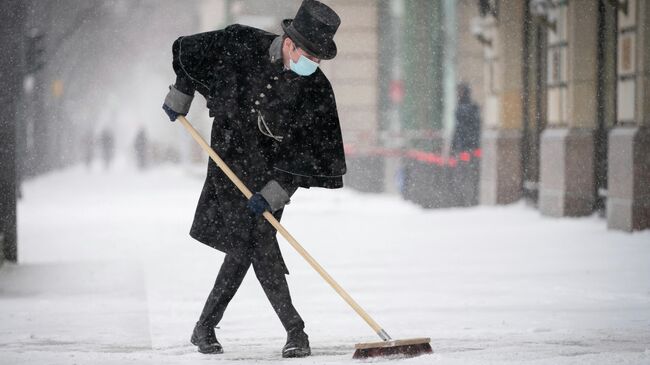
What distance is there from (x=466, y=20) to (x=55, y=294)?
1456cm

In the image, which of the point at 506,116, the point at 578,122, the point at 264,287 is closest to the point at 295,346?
the point at 264,287

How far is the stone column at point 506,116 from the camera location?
16.4 meters

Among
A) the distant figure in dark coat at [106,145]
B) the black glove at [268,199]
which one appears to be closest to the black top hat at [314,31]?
the black glove at [268,199]

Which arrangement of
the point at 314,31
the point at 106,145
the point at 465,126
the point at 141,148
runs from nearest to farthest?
the point at 314,31 < the point at 465,126 < the point at 141,148 < the point at 106,145

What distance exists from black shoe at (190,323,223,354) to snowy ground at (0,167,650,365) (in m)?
0.06

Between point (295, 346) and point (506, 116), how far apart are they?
37.4 ft

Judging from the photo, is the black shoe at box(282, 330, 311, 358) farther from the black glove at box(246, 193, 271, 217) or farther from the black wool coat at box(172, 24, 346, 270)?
the black glove at box(246, 193, 271, 217)

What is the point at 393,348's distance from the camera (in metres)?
5.45

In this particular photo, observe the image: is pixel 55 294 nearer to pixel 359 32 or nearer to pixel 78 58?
pixel 359 32

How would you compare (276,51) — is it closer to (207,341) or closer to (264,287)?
(264,287)

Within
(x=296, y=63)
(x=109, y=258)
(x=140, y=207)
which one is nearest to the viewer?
(x=296, y=63)

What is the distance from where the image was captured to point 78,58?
45.1m

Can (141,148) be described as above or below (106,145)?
below

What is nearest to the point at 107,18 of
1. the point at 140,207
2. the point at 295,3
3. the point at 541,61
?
the point at 295,3
